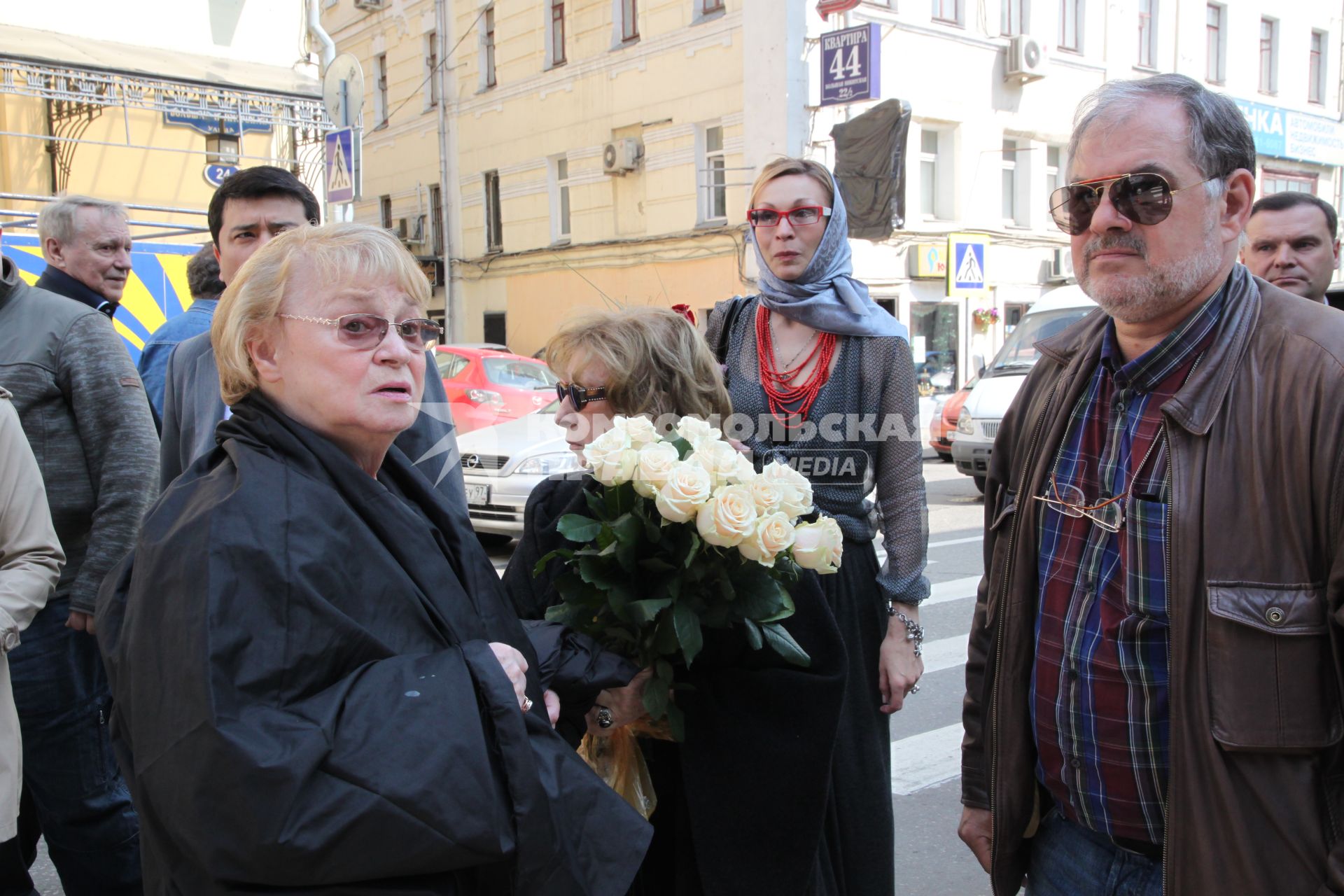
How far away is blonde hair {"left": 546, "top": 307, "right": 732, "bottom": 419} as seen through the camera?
257cm

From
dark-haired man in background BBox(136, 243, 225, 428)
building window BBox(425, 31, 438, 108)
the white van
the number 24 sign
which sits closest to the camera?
dark-haired man in background BBox(136, 243, 225, 428)

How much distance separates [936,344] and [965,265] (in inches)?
67.2

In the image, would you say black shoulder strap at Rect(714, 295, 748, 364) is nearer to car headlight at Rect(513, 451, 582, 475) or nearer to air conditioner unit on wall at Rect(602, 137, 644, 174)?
car headlight at Rect(513, 451, 582, 475)

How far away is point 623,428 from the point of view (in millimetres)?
2080

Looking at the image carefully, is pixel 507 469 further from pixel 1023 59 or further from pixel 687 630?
pixel 1023 59

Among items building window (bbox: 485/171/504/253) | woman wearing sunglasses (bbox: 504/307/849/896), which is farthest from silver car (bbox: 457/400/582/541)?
building window (bbox: 485/171/504/253)

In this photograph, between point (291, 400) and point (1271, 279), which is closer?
point (291, 400)

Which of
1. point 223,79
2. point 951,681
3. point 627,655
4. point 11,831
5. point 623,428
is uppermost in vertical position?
point 223,79

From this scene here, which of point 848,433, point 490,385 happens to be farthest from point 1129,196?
point 490,385

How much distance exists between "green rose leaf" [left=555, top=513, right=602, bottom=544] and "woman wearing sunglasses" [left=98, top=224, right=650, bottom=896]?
0.20 meters

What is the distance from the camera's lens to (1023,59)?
774 inches

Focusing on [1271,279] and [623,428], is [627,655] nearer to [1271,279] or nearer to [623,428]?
[623,428]

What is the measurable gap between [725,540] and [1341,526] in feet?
3.25

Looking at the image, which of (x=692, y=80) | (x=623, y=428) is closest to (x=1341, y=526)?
(x=623, y=428)
